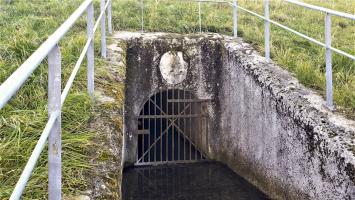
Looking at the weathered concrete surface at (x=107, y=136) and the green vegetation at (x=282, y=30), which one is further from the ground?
the green vegetation at (x=282, y=30)

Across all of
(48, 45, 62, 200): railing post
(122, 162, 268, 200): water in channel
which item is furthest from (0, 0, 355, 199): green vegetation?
(122, 162, 268, 200): water in channel

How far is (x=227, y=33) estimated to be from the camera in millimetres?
8828

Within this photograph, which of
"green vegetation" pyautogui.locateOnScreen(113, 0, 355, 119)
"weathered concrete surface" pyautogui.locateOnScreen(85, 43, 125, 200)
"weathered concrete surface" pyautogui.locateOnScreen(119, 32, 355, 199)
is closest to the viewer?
"weathered concrete surface" pyautogui.locateOnScreen(85, 43, 125, 200)

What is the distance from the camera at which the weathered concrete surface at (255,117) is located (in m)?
4.19

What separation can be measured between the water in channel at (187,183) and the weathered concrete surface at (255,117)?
20 cm

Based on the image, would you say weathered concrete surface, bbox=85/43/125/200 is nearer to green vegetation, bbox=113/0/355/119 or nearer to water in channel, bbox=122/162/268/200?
water in channel, bbox=122/162/268/200

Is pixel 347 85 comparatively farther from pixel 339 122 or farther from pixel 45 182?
pixel 45 182

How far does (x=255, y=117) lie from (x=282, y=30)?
2.89m

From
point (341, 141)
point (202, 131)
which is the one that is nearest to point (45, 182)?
point (341, 141)

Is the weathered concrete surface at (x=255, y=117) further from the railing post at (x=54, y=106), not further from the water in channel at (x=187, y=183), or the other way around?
the railing post at (x=54, y=106)

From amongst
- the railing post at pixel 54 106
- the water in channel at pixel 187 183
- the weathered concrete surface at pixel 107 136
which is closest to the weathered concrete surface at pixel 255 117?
the water in channel at pixel 187 183

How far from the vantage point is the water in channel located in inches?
256

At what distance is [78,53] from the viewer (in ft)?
17.6

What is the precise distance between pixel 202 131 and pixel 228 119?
3.06 ft
